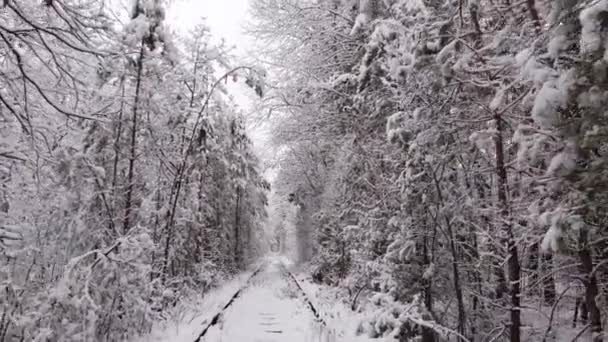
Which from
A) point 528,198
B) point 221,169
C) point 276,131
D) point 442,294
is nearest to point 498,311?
point 442,294

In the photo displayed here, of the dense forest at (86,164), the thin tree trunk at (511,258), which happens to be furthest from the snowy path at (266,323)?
the thin tree trunk at (511,258)

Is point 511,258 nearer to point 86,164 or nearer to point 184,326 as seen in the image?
Answer: point 86,164

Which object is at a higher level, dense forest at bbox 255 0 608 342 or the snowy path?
dense forest at bbox 255 0 608 342

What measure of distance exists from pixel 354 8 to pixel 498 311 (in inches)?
311

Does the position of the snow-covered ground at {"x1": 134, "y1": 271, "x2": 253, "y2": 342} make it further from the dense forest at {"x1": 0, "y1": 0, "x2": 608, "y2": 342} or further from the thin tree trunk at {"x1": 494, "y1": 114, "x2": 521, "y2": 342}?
the thin tree trunk at {"x1": 494, "y1": 114, "x2": 521, "y2": 342}

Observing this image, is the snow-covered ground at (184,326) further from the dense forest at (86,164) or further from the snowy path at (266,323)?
the dense forest at (86,164)

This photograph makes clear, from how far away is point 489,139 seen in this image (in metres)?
4.66

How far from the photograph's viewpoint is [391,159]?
7949 mm

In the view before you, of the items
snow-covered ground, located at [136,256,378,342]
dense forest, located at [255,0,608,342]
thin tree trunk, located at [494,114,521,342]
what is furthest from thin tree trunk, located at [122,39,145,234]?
thin tree trunk, located at [494,114,521,342]

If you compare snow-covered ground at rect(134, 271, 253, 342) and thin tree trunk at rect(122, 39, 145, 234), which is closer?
thin tree trunk at rect(122, 39, 145, 234)

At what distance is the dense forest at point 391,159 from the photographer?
3068 millimetres

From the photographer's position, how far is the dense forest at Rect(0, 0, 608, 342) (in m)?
3.07

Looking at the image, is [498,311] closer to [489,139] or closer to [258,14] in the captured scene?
[489,139]

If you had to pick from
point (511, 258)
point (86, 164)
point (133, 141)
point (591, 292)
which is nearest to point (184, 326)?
point (133, 141)
